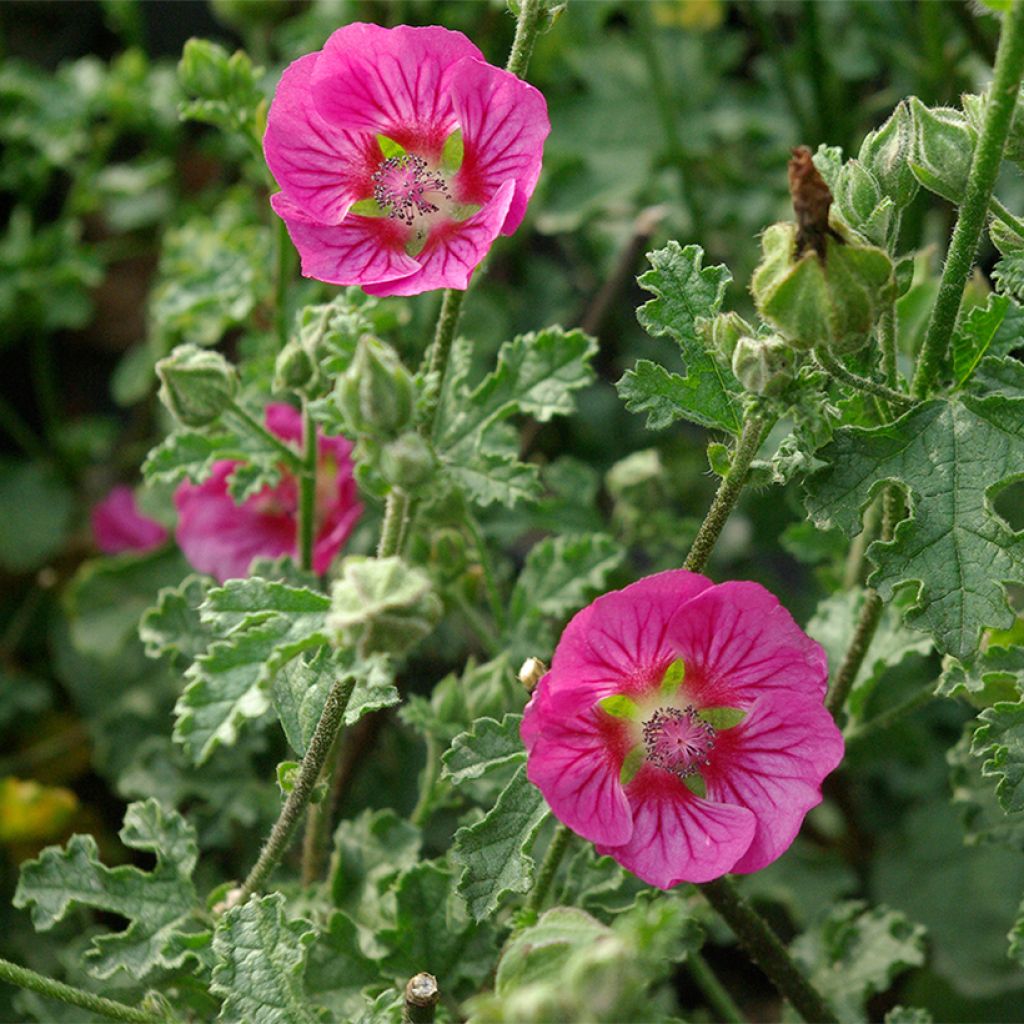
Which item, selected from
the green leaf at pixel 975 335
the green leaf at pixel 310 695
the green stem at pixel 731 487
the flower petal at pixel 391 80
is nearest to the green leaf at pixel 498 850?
the green leaf at pixel 310 695

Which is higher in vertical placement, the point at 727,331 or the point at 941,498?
the point at 727,331

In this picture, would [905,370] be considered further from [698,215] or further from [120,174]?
[120,174]

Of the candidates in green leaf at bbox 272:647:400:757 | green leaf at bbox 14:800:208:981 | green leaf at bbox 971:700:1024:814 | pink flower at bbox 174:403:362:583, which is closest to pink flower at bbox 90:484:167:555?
pink flower at bbox 174:403:362:583

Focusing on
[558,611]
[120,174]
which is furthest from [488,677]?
[120,174]

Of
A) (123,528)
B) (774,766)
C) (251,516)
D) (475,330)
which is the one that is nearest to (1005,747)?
(774,766)

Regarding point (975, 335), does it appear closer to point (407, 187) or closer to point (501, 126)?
point (501, 126)

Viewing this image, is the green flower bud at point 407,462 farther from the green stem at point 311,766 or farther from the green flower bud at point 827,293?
the green flower bud at point 827,293

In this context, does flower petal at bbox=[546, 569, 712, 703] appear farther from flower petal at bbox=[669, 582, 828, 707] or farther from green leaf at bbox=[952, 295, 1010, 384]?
green leaf at bbox=[952, 295, 1010, 384]
